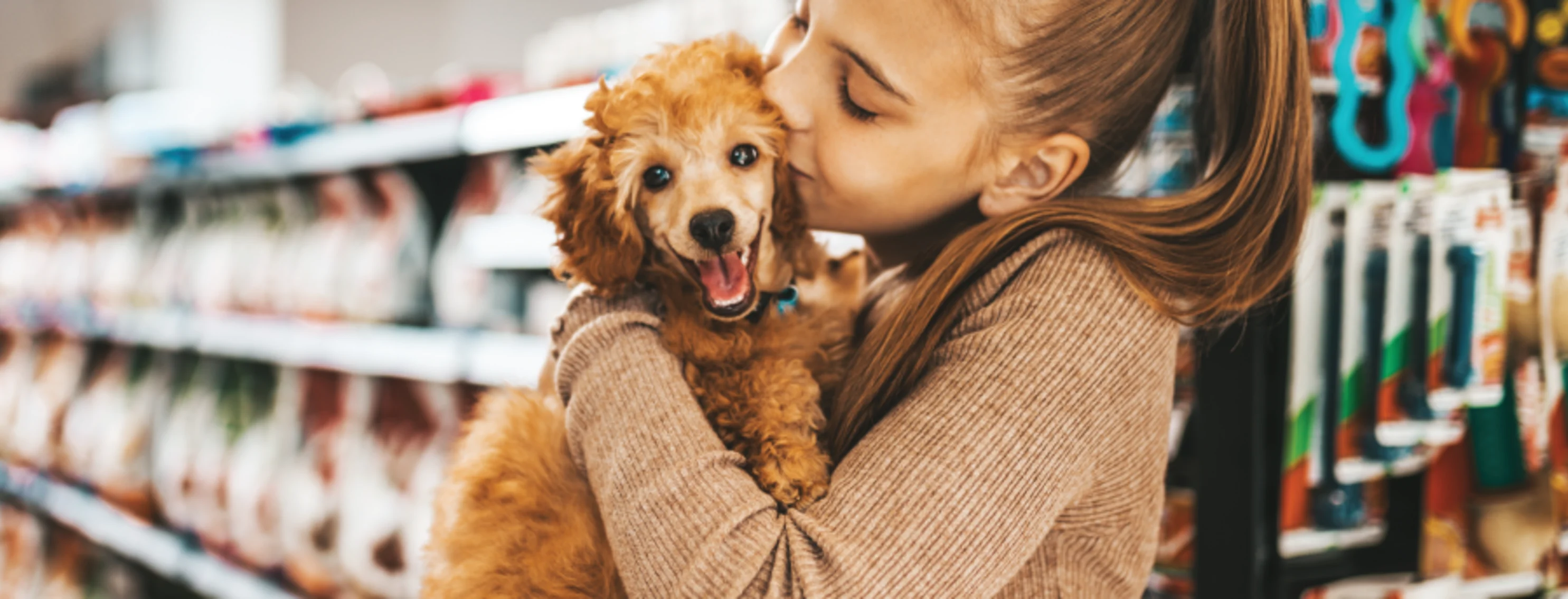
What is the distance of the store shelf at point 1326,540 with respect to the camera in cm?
119

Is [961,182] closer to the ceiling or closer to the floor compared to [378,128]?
closer to the floor

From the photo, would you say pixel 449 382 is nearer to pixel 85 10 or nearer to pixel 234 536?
pixel 234 536

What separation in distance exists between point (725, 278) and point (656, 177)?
12 centimetres

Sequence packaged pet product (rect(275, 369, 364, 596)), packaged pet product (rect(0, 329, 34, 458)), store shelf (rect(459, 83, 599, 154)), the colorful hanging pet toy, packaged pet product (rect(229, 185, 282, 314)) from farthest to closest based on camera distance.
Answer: packaged pet product (rect(0, 329, 34, 458)), packaged pet product (rect(229, 185, 282, 314)), packaged pet product (rect(275, 369, 364, 596)), store shelf (rect(459, 83, 599, 154)), the colorful hanging pet toy

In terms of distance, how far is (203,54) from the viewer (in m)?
5.52

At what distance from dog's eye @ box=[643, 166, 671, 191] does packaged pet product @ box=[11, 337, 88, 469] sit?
3.72m

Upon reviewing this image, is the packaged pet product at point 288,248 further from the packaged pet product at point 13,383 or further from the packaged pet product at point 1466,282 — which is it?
the packaged pet product at point 1466,282

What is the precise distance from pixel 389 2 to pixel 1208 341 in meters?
5.79

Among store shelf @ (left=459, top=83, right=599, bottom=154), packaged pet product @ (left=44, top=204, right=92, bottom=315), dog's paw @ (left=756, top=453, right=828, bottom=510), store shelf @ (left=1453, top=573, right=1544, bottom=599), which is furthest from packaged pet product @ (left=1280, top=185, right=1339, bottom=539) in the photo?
packaged pet product @ (left=44, top=204, right=92, bottom=315)

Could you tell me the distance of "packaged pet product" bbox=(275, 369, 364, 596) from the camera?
104 inches

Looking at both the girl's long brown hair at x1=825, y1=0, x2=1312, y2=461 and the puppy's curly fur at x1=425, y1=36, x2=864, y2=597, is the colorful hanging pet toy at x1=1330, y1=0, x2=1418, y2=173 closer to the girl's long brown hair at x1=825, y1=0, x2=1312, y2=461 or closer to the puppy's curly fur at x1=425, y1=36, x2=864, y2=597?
the girl's long brown hair at x1=825, y1=0, x2=1312, y2=461

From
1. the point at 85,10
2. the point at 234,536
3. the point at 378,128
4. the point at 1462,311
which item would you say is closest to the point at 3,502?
the point at 234,536

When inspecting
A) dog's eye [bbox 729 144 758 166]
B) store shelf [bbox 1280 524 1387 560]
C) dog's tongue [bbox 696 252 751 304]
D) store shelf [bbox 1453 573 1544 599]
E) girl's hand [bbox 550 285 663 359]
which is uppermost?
dog's eye [bbox 729 144 758 166]

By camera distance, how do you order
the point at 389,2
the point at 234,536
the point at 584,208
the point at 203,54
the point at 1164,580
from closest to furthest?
the point at 584,208, the point at 1164,580, the point at 234,536, the point at 203,54, the point at 389,2
